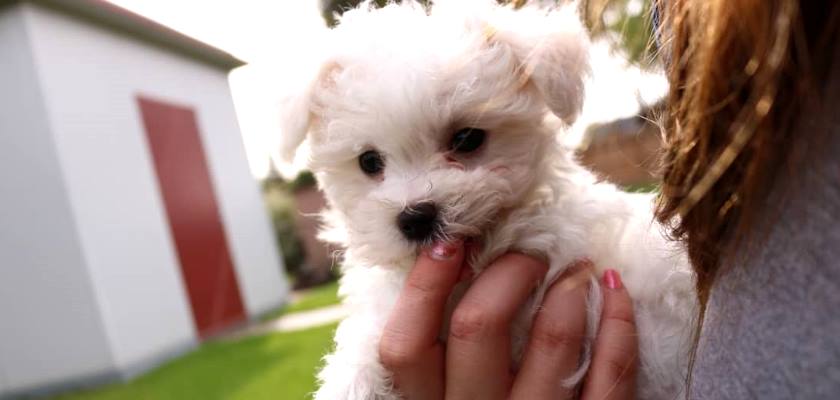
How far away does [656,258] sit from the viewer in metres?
1.86

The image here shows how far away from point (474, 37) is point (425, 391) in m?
1.04

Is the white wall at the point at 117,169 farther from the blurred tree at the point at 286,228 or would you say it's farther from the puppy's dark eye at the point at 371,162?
the blurred tree at the point at 286,228

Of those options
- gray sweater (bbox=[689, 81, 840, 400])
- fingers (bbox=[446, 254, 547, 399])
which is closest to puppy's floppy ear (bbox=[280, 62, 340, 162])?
fingers (bbox=[446, 254, 547, 399])

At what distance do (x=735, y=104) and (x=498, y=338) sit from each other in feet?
2.77

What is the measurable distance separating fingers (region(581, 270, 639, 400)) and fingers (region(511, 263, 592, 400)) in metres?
0.05

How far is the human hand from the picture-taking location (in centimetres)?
160

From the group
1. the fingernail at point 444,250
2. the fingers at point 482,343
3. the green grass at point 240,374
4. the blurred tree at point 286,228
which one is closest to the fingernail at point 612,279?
the fingers at point 482,343

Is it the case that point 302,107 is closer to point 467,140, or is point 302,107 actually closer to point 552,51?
point 467,140

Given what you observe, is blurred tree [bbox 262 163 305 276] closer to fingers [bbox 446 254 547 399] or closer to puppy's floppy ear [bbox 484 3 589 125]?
puppy's floppy ear [bbox 484 3 589 125]

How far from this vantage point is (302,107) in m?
2.25

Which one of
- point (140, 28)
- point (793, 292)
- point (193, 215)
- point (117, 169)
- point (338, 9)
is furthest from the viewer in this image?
point (193, 215)

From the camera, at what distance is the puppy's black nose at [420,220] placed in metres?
1.88

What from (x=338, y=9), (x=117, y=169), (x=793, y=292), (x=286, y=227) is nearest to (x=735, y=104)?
(x=793, y=292)

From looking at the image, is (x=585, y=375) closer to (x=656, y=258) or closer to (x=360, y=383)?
(x=656, y=258)
